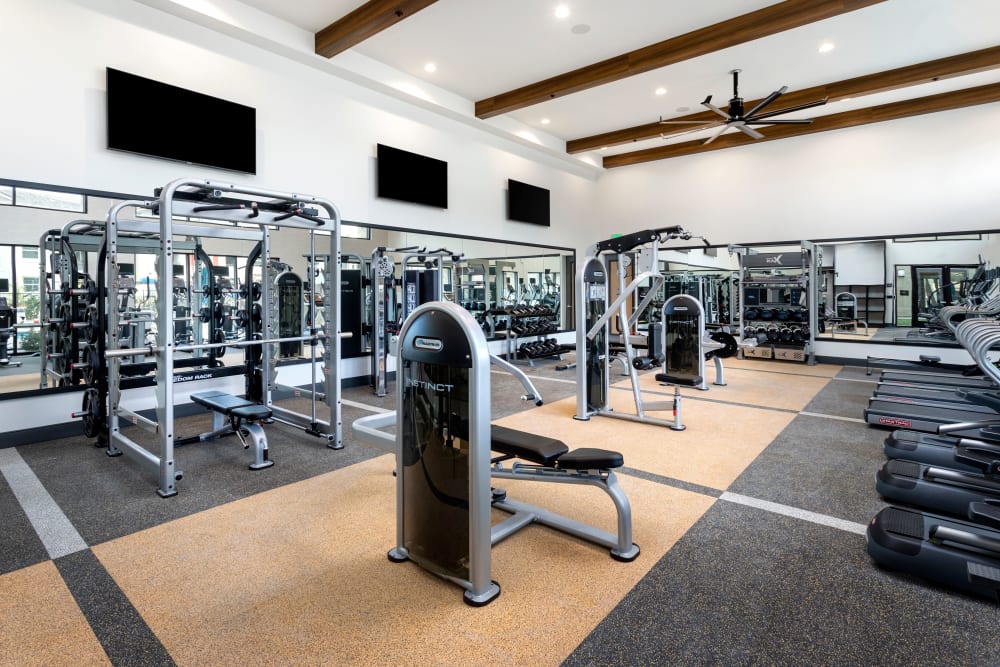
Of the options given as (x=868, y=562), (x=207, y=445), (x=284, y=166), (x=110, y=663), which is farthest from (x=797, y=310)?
(x=110, y=663)

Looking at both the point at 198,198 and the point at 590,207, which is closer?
the point at 198,198

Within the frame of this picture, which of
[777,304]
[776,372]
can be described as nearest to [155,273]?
[776,372]

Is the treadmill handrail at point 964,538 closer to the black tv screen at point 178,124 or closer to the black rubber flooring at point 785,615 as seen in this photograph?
the black rubber flooring at point 785,615

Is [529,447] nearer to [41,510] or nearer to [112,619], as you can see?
[112,619]

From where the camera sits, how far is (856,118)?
757 centimetres

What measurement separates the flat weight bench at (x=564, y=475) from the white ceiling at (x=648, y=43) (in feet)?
14.6


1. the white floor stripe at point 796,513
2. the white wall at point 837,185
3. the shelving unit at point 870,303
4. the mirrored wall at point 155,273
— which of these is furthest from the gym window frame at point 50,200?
the shelving unit at point 870,303

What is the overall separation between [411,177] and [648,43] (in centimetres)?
319

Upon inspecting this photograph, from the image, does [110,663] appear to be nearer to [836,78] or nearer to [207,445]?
[207,445]

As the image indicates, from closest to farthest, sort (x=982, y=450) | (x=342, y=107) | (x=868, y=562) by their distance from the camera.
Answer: (x=868, y=562)
(x=982, y=450)
(x=342, y=107)

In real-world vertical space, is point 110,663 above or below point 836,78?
below

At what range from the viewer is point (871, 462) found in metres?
3.30

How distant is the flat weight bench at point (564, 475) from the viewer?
6.97 feet

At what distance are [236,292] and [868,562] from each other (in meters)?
5.25
